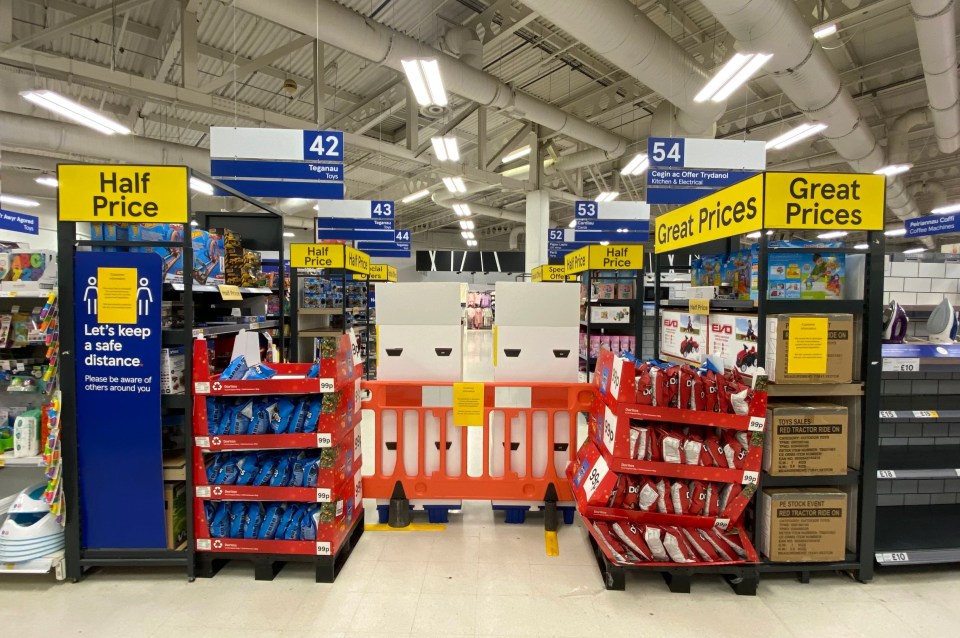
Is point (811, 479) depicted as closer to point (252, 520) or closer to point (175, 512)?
point (252, 520)

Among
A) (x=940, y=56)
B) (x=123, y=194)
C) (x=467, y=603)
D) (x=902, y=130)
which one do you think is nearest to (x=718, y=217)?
(x=467, y=603)

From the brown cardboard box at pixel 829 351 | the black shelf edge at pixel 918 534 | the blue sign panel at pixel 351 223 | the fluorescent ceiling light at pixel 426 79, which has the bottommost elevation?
the black shelf edge at pixel 918 534

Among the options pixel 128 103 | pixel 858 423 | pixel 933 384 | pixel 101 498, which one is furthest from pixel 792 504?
pixel 128 103

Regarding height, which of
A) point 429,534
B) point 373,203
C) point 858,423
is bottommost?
point 429,534

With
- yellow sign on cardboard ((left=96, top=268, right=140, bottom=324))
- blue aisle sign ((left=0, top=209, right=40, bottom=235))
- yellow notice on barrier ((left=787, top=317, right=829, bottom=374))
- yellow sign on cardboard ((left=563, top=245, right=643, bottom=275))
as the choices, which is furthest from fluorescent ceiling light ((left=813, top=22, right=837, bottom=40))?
blue aisle sign ((left=0, top=209, right=40, bottom=235))

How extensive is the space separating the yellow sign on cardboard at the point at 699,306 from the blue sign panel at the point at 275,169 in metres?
4.17

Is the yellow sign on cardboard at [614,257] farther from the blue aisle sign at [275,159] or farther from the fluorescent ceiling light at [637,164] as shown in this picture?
the blue aisle sign at [275,159]

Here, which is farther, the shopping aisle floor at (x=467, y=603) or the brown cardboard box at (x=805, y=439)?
the brown cardboard box at (x=805, y=439)

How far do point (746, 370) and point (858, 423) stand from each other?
684 millimetres

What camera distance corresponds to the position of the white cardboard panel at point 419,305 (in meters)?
3.22

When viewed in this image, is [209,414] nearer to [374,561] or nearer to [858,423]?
[374,561]

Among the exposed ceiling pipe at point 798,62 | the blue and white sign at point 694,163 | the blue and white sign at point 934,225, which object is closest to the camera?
the blue and white sign at point 934,225

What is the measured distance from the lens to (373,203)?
934cm

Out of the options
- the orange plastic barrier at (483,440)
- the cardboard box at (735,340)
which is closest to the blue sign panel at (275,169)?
the orange plastic barrier at (483,440)
